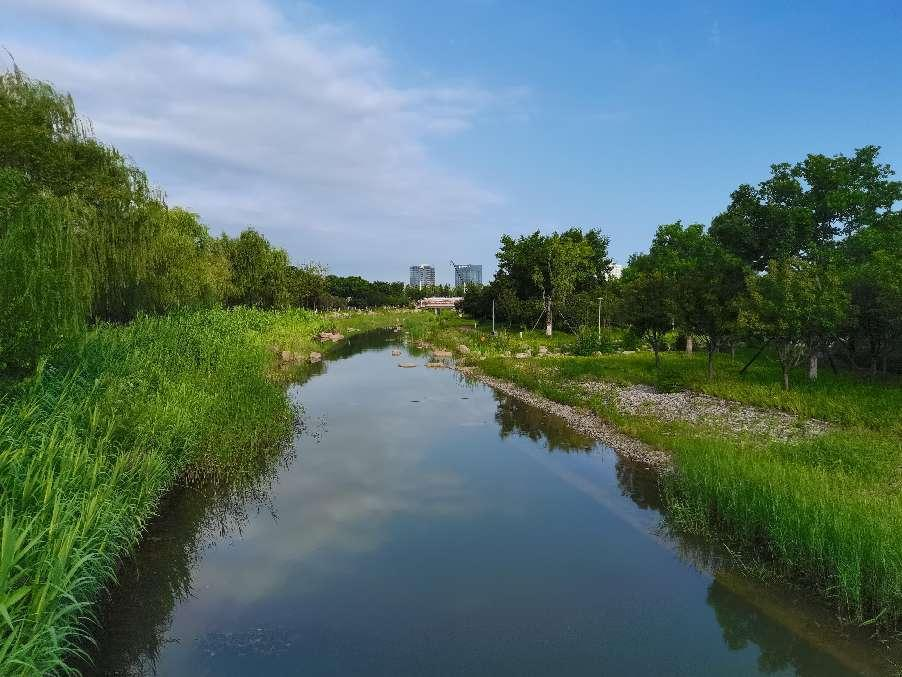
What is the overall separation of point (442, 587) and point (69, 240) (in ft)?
40.6

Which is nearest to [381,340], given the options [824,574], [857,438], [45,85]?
[45,85]

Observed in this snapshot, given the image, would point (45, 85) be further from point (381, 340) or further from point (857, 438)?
point (381, 340)

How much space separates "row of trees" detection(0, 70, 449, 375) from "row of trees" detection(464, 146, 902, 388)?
23.3 metres

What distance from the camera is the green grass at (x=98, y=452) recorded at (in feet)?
19.6

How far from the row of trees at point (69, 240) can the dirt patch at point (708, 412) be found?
19.5 metres

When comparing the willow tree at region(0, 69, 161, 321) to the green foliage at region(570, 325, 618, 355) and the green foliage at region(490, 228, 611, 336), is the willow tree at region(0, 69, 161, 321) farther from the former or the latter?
the green foliage at region(490, 228, 611, 336)

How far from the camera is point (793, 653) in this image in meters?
7.88

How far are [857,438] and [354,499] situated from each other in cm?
1424

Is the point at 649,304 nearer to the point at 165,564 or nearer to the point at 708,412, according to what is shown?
the point at 708,412

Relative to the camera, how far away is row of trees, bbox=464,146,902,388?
21828mm

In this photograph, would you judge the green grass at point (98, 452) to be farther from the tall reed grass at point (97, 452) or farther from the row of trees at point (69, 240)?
the row of trees at point (69, 240)

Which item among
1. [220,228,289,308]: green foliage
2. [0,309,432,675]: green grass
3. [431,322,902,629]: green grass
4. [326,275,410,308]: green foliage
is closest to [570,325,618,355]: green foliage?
[431,322,902,629]: green grass

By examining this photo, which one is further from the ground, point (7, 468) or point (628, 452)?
point (7, 468)

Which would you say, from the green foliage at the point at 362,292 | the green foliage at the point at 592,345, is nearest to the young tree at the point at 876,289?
the green foliage at the point at 592,345
